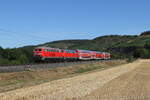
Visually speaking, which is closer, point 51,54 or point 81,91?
point 81,91

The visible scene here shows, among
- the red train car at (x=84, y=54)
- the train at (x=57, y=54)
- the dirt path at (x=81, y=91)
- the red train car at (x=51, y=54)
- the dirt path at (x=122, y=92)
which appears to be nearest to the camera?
the dirt path at (x=122, y=92)

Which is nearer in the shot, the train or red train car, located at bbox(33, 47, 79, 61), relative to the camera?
red train car, located at bbox(33, 47, 79, 61)

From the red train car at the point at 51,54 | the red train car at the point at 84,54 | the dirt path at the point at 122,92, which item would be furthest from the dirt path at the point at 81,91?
the red train car at the point at 84,54

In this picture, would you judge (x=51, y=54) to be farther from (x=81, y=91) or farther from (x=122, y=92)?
(x=122, y=92)

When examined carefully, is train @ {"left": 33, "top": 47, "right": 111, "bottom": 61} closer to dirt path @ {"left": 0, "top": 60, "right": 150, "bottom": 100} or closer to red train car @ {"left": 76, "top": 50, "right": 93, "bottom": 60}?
red train car @ {"left": 76, "top": 50, "right": 93, "bottom": 60}

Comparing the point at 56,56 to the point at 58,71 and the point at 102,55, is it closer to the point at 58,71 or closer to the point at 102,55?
the point at 58,71

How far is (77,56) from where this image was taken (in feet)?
286

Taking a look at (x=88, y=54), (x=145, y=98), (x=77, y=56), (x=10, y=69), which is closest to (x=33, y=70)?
(x=10, y=69)

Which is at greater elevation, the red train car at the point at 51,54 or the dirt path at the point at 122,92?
the red train car at the point at 51,54

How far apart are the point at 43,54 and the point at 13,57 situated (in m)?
61.3

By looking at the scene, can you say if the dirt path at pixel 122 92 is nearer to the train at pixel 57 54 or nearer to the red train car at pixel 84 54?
the train at pixel 57 54

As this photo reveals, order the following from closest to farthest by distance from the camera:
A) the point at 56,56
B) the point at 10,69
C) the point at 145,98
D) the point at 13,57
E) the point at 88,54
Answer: the point at 145,98 < the point at 10,69 < the point at 56,56 < the point at 88,54 < the point at 13,57

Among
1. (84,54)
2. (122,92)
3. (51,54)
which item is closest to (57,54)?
(51,54)

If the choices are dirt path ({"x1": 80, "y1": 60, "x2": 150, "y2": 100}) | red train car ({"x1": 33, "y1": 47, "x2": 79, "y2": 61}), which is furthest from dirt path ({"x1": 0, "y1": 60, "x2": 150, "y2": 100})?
red train car ({"x1": 33, "y1": 47, "x2": 79, "y2": 61})
